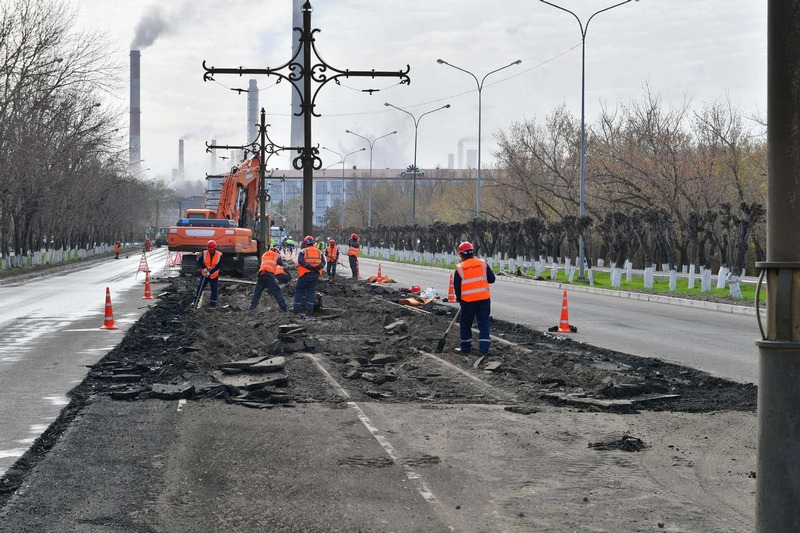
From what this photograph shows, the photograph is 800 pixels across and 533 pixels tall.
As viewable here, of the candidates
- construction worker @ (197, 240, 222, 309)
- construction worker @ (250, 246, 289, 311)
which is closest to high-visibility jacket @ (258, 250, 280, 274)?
construction worker @ (250, 246, 289, 311)

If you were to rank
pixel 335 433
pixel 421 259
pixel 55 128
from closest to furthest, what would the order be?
1. pixel 335 433
2. pixel 55 128
3. pixel 421 259

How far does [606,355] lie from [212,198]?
33.5 meters

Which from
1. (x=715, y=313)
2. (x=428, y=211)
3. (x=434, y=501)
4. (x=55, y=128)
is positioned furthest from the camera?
(x=428, y=211)

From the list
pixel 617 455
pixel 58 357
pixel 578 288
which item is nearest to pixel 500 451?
pixel 617 455

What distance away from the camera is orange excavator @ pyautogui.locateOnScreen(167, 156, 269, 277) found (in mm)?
37312

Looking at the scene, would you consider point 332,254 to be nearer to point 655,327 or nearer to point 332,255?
point 332,255

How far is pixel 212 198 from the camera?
152 feet

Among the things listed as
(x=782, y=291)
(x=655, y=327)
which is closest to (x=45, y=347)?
(x=655, y=327)

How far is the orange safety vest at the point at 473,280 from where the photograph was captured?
Answer: 49.7ft

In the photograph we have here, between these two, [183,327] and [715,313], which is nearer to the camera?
[183,327]

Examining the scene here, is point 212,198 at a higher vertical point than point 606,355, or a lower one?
higher

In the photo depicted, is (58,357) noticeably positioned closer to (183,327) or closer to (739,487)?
(183,327)

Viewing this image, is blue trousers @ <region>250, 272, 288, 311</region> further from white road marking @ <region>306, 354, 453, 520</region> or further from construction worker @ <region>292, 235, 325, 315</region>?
white road marking @ <region>306, 354, 453, 520</region>

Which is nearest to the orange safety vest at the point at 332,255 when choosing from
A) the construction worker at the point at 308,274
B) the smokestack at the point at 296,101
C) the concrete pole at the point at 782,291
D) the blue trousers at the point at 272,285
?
the construction worker at the point at 308,274
